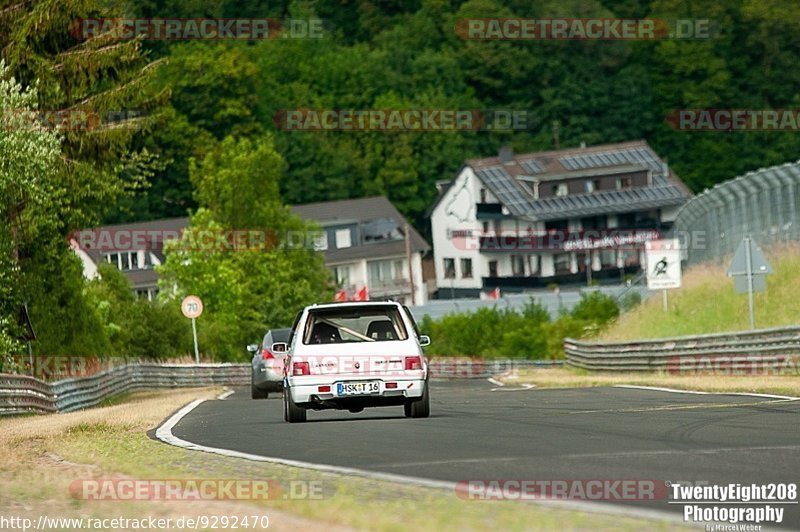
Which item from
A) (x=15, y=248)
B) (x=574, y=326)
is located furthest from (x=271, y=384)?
(x=574, y=326)

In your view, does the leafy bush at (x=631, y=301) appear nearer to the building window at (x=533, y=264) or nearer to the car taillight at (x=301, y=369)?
the car taillight at (x=301, y=369)

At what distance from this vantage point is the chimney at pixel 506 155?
423ft

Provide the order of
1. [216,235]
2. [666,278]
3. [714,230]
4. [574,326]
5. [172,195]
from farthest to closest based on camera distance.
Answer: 1. [172,195]
2. [216,235]
3. [574,326]
4. [714,230]
5. [666,278]

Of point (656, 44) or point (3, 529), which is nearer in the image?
point (3, 529)

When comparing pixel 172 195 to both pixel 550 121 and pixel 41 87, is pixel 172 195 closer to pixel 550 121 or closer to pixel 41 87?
pixel 550 121

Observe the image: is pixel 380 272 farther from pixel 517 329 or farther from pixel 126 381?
pixel 126 381

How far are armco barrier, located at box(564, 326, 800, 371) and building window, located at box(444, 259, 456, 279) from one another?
3385 inches

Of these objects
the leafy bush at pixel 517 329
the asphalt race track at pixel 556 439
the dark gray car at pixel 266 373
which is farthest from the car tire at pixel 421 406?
the leafy bush at pixel 517 329

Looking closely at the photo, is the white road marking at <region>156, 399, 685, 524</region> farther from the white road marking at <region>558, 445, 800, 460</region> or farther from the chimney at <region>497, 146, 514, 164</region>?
the chimney at <region>497, 146, 514, 164</region>

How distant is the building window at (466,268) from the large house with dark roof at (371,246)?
3.12m

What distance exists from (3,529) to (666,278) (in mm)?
30061

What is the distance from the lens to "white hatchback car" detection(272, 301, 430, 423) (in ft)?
61.0

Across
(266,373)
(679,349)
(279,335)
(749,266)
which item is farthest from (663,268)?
(266,373)

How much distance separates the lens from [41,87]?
37.3 m
